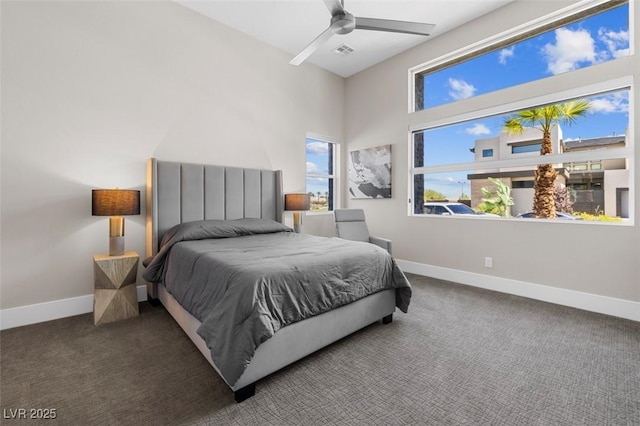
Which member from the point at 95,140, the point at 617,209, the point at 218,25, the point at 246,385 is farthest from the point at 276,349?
the point at 218,25

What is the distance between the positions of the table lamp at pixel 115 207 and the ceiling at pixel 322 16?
7.81 ft

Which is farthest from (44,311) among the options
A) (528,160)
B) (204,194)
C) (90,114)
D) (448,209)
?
(528,160)

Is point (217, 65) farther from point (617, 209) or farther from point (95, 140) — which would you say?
point (617, 209)

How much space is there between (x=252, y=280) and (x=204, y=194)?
7.05ft

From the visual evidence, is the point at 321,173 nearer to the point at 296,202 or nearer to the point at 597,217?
the point at 296,202

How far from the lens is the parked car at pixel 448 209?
3.84 meters

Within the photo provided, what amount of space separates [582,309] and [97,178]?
499 cm

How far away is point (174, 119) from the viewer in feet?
11.0

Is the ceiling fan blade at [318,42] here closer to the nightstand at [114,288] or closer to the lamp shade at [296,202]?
the lamp shade at [296,202]

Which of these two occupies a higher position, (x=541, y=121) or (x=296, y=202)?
(x=541, y=121)

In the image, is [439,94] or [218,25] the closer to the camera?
[218,25]

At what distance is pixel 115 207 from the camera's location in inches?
101

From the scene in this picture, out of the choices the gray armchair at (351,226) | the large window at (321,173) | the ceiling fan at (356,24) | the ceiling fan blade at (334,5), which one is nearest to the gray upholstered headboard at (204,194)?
the gray armchair at (351,226)

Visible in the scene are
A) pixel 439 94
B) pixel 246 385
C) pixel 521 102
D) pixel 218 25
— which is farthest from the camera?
pixel 439 94
